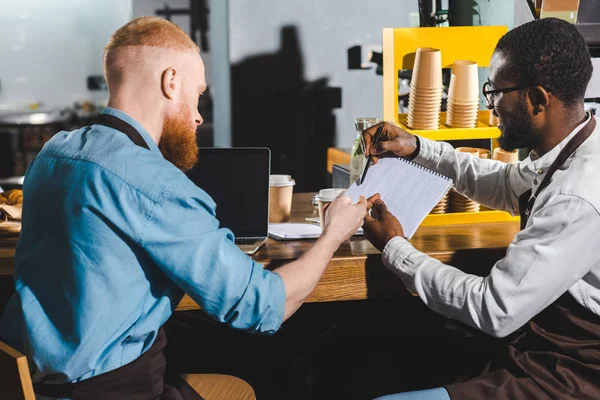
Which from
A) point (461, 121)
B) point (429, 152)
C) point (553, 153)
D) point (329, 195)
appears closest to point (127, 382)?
point (329, 195)

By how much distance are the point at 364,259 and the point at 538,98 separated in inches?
21.3

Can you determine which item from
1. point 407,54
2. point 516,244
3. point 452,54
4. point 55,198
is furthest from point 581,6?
point 55,198

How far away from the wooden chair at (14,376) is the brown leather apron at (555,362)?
0.82 metres

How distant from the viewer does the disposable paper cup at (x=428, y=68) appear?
207 centimetres

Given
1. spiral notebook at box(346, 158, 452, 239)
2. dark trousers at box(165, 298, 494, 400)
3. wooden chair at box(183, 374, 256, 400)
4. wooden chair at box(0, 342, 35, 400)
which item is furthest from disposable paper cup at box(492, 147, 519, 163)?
wooden chair at box(0, 342, 35, 400)

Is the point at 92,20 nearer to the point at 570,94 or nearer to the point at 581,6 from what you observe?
the point at 581,6

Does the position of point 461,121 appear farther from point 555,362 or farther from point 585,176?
point 555,362

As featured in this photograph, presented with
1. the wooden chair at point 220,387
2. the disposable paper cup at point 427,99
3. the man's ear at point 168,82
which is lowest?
the wooden chair at point 220,387

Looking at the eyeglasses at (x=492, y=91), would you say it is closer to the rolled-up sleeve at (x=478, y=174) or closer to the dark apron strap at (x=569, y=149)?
the dark apron strap at (x=569, y=149)

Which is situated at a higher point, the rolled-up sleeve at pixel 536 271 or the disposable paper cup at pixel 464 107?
the disposable paper cup at pixel 464 107

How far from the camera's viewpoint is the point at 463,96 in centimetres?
212

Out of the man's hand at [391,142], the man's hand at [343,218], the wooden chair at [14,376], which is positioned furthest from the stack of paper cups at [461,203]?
the wooden chair at [14,376]

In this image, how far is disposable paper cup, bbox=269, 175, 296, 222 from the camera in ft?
6.57

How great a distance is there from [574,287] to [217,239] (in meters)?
0.73
